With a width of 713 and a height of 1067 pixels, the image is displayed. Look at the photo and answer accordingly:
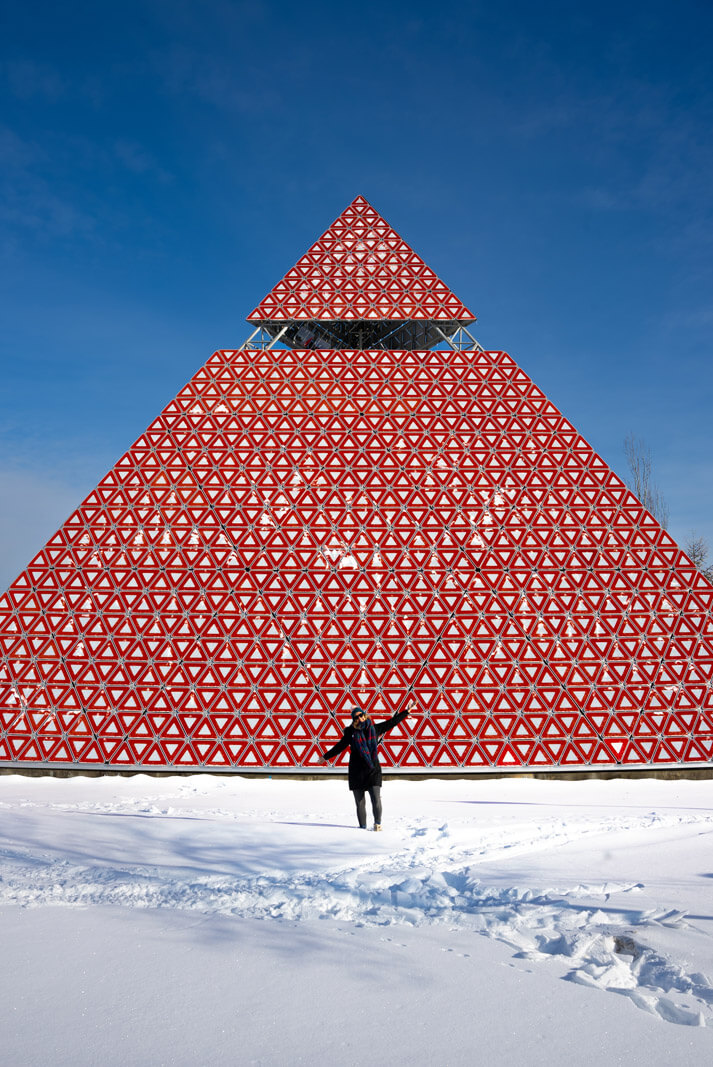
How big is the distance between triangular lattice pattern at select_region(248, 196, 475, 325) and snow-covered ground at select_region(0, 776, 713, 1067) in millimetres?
17684

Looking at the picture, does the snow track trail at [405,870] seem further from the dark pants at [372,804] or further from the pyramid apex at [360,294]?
the pyramid apex at [360,294]

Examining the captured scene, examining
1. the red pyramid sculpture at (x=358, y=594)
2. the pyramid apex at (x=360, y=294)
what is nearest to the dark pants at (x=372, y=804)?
the red pyramid sculpture at (x=358, y=594)

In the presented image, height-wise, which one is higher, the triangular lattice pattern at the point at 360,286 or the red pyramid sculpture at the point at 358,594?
the triangular lattice pattern at the point at 360,286

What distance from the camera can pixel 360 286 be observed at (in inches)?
898

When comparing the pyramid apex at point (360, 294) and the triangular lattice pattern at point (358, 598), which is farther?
the pyramid apex at point (360, 294)

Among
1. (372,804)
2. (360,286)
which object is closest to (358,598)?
(372,804)

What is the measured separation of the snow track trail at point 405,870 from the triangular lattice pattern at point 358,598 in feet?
13.0

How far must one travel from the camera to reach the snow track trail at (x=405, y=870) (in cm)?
470

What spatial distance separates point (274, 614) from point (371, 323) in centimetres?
1240

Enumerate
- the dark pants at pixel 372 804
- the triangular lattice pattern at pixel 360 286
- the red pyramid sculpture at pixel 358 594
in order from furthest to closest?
the triangular lattice pattern at pixel 360 286
the red pyramid sculpture at pixel 358 594
the dark pants at pixel 372 804

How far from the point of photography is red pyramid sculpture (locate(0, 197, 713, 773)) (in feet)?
53.0

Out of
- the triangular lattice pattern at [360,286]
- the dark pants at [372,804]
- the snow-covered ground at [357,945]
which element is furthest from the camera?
the triangular lattice pattern at [360,286]

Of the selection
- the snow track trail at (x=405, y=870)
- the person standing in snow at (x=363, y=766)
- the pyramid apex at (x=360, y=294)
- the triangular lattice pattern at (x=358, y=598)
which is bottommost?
the snow track trail at (x=405, y=870)

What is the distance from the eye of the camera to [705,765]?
16.0m
